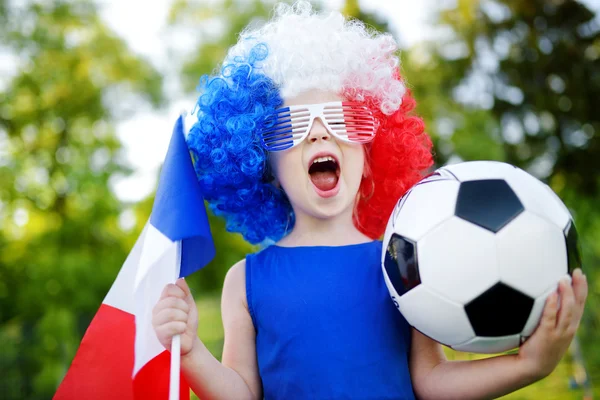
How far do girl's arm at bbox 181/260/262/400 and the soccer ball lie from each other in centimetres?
69

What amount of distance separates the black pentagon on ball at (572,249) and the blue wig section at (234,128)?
118cm

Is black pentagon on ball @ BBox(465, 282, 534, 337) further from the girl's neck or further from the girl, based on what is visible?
the girl's neck

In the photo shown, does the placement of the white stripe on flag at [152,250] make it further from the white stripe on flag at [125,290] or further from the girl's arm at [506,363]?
the girl's arm at [506,363]

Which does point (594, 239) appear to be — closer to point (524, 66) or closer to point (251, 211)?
point (251, 211)

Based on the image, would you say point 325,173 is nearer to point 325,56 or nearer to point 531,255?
point 325,56

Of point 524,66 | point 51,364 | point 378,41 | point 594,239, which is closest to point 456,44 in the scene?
point 524,66

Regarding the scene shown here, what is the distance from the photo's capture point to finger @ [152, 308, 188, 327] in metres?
1.91

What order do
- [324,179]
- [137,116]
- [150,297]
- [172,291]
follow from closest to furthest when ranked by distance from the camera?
[172,291] < [150,297] < [324,179] < [137,116]

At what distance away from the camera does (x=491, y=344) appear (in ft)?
5.45

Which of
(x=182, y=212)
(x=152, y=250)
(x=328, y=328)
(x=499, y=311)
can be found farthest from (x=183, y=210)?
(x=499, y=311)

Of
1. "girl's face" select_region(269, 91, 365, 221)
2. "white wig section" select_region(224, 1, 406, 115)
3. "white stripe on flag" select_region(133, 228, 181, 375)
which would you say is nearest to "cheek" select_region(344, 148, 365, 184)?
"girl's face" select_region(269, 91, 365, 221)

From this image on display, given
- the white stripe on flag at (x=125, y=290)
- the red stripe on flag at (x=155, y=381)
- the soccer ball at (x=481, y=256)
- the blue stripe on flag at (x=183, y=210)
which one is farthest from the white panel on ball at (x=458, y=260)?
the white stripe on flag at (x=125, y=290)

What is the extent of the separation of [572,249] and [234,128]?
1.33m

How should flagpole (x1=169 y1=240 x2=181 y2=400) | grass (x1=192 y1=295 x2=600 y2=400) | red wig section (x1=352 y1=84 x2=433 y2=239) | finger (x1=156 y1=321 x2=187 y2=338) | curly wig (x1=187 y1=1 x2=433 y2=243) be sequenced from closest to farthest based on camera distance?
flagpole (x1=169 y1=240 x2=181 y2=400), finger (x1=156 y1=321 x2=187 y2=338), curly wig (x1=187 y1=1 x2=433 y2=243), red wig section (x1=352 y1=84 x2=433 y2=239), grass (x1=192 y1=295 x2=600 y2=400)
